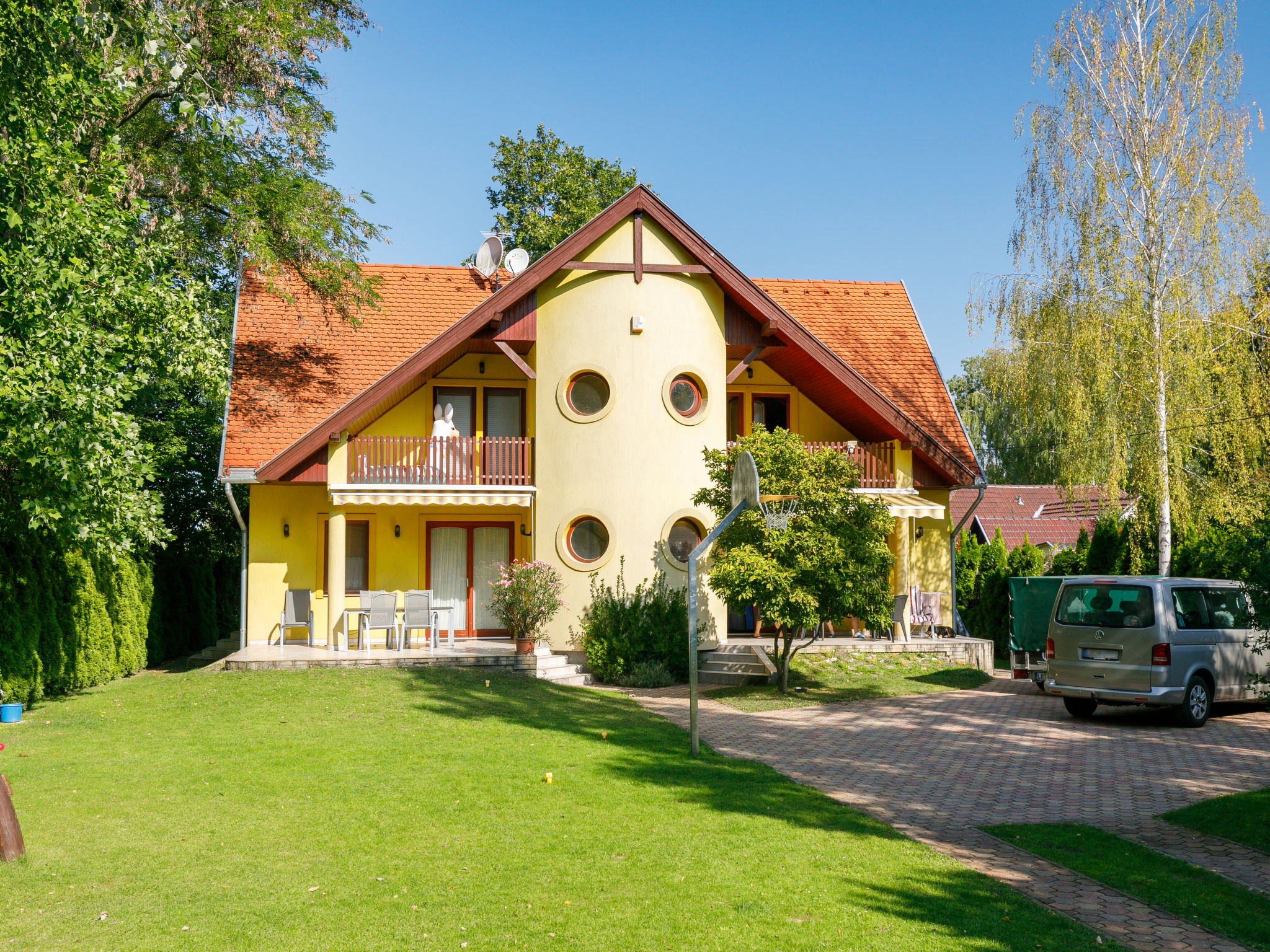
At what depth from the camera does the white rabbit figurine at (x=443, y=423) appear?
68.7ft

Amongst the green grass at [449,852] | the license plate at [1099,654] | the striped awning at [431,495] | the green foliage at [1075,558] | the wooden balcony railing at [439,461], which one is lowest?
the green grass at [449,852]

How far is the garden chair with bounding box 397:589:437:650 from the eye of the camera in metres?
18.7

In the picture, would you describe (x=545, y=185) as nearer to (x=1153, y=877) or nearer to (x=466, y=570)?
(x=466, y=570)

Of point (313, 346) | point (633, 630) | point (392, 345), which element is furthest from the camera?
point (392, 345)

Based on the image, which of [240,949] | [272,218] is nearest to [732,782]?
[240,949]

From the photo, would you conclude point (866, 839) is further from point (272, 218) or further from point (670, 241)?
point (272, 218)

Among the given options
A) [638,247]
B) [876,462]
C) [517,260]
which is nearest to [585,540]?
[638,247]

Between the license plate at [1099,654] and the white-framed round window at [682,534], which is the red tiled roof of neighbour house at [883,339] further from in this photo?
the license plate at [1099,654]

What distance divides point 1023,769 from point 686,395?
1107 cm

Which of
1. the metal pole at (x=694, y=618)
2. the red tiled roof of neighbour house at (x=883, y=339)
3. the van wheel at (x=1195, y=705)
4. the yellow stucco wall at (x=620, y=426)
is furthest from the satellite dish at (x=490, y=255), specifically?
the van wheel at (x=1195, y=705)

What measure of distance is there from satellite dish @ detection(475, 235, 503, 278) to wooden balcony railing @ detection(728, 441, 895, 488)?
30.0 ft

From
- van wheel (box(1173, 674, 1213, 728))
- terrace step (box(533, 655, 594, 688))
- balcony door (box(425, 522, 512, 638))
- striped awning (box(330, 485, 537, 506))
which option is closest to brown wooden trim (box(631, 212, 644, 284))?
striped awning (box(330, 485, 537, 506))

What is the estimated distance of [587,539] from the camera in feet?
64.7

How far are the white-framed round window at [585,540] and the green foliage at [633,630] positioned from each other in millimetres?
499
